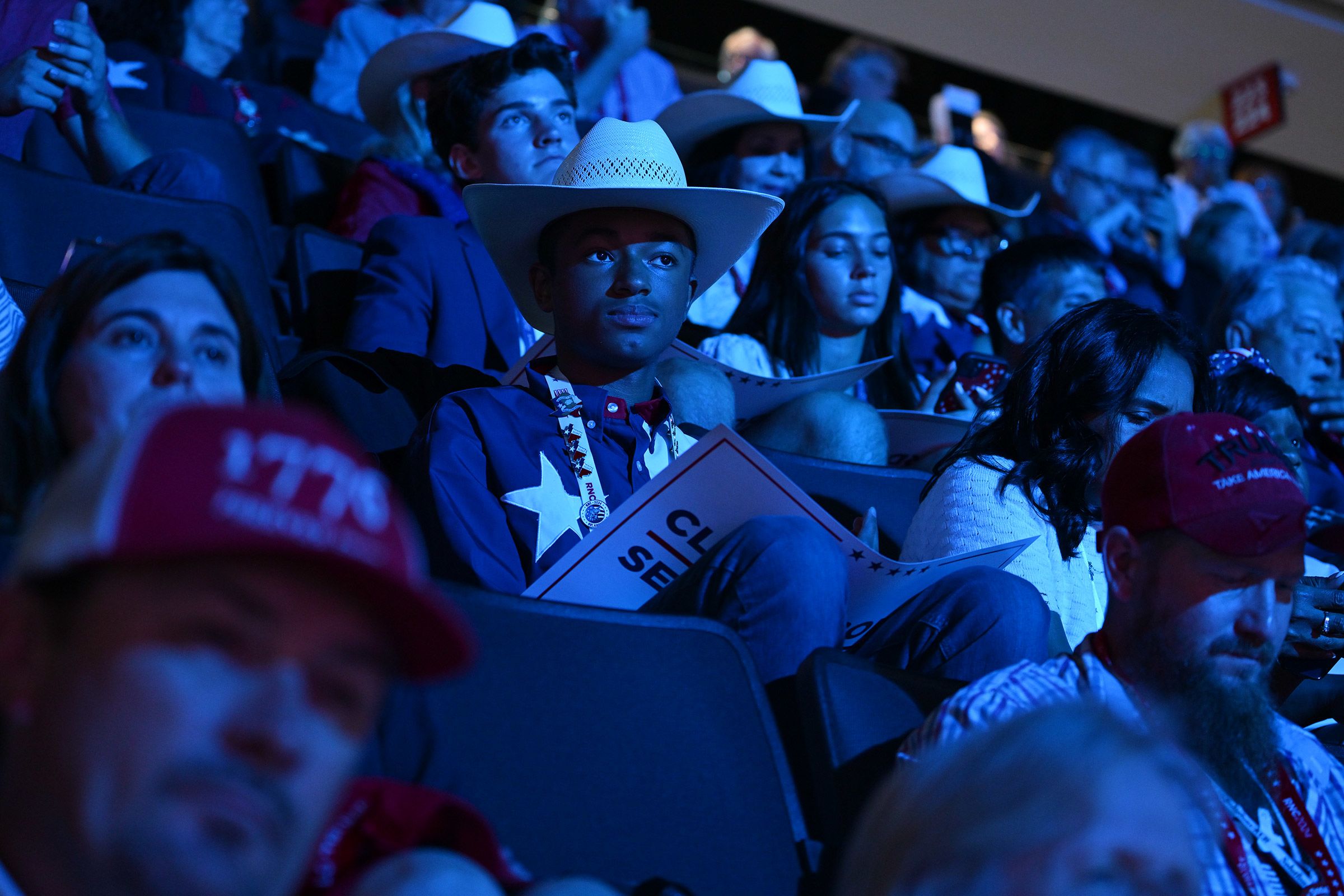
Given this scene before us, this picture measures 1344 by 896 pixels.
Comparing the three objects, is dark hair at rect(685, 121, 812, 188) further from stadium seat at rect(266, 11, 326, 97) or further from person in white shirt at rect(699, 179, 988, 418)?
stadium seat at rect(266, 11, 326, 97)

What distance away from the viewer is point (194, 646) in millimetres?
841

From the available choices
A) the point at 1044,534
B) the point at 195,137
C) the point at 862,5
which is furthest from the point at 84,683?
the point at 862,5

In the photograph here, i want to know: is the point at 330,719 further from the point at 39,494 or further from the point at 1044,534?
the point at 1044,534

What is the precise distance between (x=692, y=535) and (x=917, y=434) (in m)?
1.24

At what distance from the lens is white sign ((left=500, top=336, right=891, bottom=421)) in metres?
2.64

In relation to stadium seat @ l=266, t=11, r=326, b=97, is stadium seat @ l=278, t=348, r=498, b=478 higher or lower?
lower

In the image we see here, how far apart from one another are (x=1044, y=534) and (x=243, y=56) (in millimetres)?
4057

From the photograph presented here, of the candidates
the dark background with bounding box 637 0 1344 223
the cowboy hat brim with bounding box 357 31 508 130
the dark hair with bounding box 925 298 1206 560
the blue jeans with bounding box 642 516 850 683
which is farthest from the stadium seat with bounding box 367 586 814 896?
the dark background with bounding box 637 0 1344 223

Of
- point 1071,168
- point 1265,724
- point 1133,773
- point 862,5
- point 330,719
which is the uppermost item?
point 862,5

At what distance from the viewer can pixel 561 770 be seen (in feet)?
4.95

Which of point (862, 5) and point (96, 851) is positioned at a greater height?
point (862, 5)

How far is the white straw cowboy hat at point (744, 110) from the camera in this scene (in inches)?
157

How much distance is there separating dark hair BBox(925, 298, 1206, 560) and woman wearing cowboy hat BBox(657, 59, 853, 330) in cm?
161

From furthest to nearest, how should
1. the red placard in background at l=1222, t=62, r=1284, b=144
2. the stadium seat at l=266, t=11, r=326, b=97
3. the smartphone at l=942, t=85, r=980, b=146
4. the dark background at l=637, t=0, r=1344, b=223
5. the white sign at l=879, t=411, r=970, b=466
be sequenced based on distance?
the red placard in background at l=1222, t=62, r=1284, b=144
the dark background at l=637, t=0, r=1344, b=223
the smartphone at l=942, t=85, r=980, b=146
the stadium seat at l=266, t=11, r=326, b=97
the white sign at l=879, t=411, r=970, b=466
